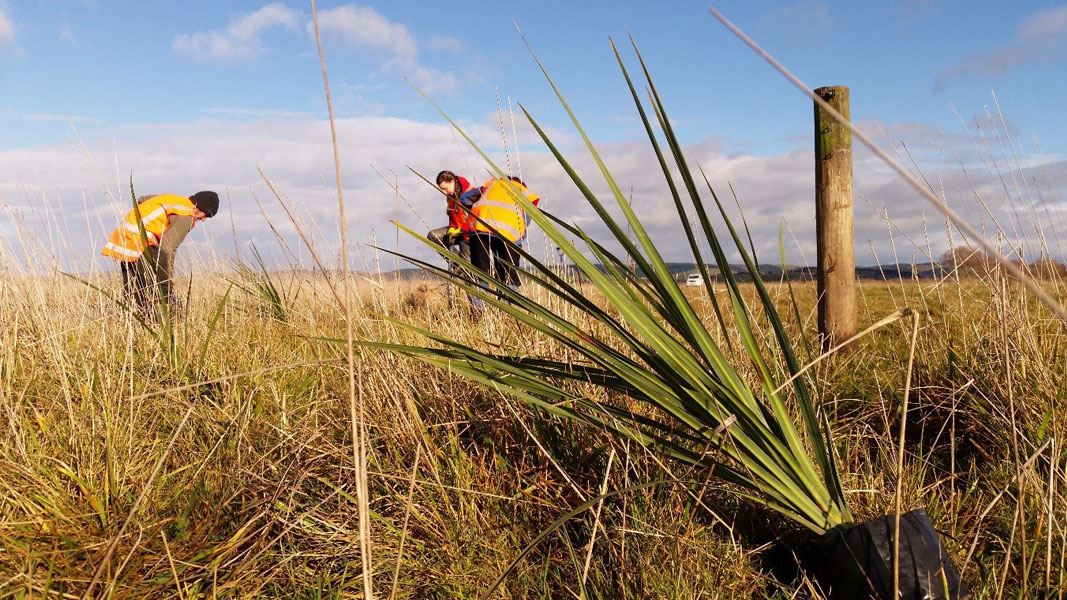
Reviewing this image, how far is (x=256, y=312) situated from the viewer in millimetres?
5125

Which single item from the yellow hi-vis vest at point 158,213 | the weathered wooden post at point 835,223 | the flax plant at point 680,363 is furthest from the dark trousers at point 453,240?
the flax plant at point 680,363

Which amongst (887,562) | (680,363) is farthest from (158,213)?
(887,562)

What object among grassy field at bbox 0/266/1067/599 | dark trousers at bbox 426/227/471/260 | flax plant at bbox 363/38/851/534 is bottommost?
grassy field at bbox 0/266/1067/599

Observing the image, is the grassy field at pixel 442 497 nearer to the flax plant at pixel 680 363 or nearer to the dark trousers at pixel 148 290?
the flax plant at pixel 680 363

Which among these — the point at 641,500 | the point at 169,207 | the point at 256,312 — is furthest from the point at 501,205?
the point at 641,500

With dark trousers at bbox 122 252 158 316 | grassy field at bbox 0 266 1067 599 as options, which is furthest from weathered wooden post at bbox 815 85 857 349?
dark trousers at bbox 122 252 158 316

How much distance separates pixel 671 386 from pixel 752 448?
8.6 inches

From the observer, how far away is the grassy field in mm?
1578

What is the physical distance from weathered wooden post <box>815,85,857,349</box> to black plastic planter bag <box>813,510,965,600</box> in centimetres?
215

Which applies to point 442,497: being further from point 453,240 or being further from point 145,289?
point 453,240

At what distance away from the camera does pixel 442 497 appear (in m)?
1.81

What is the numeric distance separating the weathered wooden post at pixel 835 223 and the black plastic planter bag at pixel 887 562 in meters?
2.15

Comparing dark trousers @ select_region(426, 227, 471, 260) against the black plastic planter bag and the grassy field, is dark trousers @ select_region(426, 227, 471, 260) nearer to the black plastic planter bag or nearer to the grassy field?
the grassy field

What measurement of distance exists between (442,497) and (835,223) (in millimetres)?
2731
